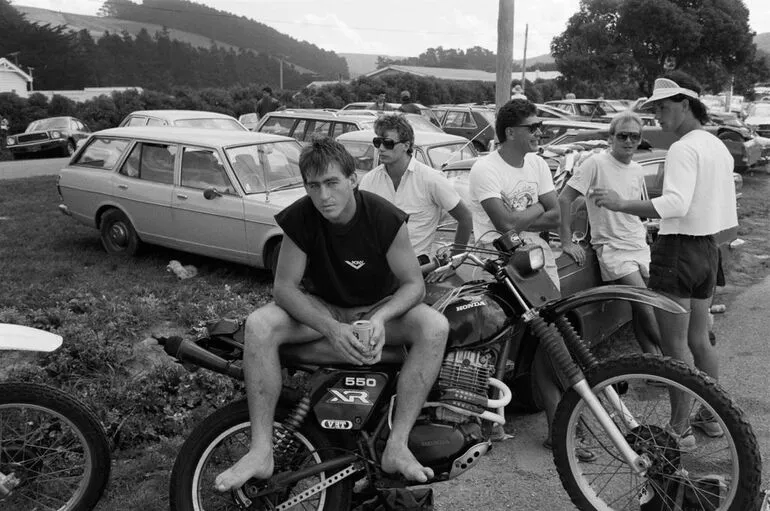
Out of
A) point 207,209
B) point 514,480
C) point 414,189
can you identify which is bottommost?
point 514,480

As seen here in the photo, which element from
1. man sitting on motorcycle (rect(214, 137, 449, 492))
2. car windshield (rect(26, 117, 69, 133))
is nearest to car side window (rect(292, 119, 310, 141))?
man sitting on motorcycle (rect(214, 137, 449, 492))

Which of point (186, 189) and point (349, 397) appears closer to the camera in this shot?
point (349, 397)

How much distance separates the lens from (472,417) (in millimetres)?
3258

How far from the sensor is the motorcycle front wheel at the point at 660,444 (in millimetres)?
A: 3018

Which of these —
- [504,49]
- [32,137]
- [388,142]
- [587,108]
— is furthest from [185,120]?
[587,108]

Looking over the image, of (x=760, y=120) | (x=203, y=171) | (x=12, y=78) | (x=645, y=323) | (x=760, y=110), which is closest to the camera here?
(x=645, y=323)

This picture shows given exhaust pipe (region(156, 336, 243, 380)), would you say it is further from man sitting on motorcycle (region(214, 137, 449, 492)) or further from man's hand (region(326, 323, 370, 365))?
man's hand (region(326, 323, 370, 365))

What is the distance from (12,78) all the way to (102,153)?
226 ft

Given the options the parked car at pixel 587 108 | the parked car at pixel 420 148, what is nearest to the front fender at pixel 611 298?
the parked car at pixel 420 148

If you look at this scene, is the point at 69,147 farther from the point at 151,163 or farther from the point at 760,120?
the point at 760,120

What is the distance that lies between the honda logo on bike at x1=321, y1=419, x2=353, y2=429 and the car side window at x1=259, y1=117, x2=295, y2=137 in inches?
406

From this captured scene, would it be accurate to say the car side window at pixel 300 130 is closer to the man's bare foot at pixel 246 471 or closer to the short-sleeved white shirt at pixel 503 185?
the short-sleeved white shirt at pixel 503 185

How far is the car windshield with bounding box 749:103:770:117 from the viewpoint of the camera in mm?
27727

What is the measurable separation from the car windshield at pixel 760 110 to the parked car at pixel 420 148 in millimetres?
21131
